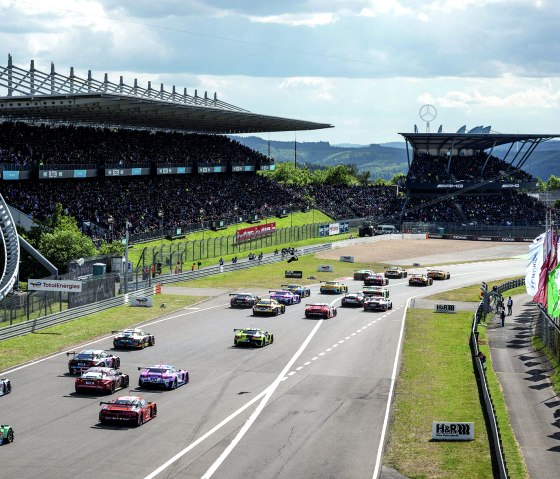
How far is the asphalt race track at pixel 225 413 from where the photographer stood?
29594 mm

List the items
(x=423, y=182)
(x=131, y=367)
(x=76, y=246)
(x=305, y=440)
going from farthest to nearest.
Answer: (x=423, y=182) → (x=76, y=246) → (x=131, y=367) → (x=305, y=440)

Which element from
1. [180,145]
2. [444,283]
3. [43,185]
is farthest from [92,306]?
[180,145]

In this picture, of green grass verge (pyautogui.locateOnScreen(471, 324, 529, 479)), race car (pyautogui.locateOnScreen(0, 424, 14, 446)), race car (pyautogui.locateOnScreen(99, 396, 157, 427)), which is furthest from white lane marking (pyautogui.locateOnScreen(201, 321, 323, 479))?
green grass verge (pyautogui.locateOnScreen(471, 324, 529, 479))

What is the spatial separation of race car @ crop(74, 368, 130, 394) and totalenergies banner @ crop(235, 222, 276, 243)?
6426 centimetres

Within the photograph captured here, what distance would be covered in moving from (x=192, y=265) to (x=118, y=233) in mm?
7843

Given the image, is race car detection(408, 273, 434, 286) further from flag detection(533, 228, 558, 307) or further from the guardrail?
flag detection(533, 228, 558, 307)

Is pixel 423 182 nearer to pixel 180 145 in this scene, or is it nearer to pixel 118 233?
pixel 180 145

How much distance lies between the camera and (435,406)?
38.9 meters

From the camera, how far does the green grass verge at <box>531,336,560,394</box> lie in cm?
4316

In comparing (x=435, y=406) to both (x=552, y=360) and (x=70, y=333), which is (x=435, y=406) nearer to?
(x=552, y=360)

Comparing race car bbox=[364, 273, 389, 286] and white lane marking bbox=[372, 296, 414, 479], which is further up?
race car bbox=[364, 273, 389, 286]

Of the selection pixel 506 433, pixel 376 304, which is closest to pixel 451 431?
pixel 506 433

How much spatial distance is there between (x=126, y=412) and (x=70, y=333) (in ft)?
74.3

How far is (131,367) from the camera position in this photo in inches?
1804
